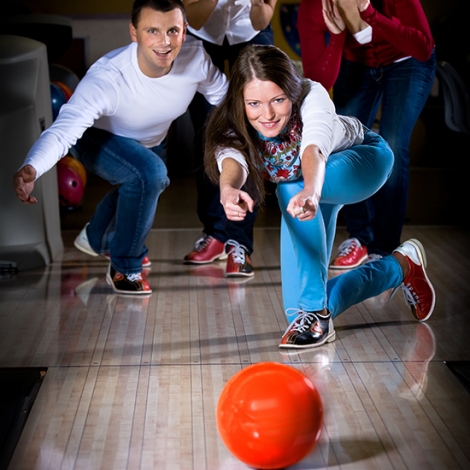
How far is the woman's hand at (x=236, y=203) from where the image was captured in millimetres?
1735

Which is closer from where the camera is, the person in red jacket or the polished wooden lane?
the polished wooden lane

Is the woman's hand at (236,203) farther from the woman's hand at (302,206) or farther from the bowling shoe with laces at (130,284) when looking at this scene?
the bowling shoe with laces at (130,284)

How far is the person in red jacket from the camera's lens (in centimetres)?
251

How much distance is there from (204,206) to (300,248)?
1.02m

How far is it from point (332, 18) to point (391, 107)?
1.36 feet

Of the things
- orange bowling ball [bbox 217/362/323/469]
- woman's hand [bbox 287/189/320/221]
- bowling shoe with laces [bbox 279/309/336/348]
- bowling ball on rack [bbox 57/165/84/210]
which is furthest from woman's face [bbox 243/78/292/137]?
bowling ball on rack [bbox 57/165/84/210]

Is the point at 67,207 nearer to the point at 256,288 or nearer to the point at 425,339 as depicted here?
the point at 256,288

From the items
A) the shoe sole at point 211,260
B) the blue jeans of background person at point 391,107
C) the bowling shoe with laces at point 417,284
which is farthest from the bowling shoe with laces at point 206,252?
the bowling shoe with laces at point 417,284

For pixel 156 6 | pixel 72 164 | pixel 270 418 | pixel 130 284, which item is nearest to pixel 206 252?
pixel 130 284

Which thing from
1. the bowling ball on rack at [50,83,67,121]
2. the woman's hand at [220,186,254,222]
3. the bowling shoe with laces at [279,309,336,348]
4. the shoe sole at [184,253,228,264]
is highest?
the woman's hand at [220,186,254,222]

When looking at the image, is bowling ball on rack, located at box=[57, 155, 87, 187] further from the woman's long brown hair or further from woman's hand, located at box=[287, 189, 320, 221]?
woman's hand, located at box=[287, 189, 320, 221]

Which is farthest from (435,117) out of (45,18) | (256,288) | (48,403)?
(48,403)

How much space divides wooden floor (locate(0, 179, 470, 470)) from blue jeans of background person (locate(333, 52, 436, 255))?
0.27 m

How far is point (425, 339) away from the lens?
219cm
